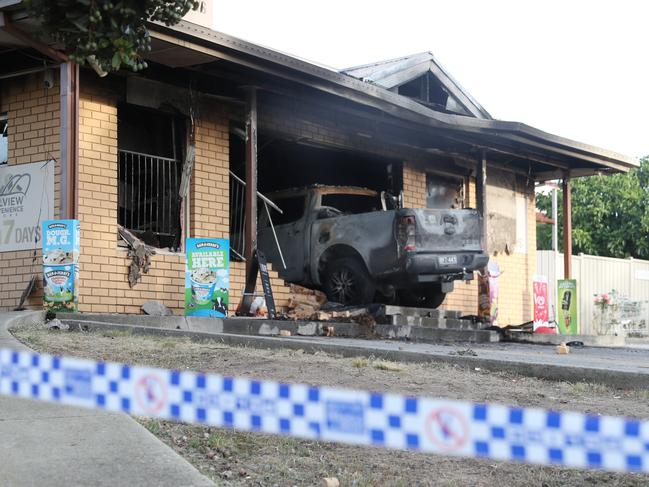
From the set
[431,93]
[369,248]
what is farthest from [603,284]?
[369,248]

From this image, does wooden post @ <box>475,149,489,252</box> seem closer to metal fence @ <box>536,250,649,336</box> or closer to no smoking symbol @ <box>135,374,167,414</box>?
metal fence @ <box>536,250,649,336</box>

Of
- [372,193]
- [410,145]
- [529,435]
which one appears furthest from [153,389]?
[410,145]

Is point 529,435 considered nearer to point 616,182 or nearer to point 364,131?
point 364,131

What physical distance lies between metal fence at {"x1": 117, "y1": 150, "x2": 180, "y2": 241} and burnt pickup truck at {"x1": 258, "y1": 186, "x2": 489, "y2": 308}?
2.06 m

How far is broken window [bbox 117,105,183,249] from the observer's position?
45.8 ft

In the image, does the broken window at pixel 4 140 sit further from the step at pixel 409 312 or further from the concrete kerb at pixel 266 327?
the step at pixel 409 312

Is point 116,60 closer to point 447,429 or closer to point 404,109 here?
point 447,429

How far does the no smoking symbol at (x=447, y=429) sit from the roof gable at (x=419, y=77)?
45.7 feet

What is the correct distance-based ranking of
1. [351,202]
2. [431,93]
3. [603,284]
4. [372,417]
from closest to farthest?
[372,417]
[351,202]
[431,93]
[603,284]

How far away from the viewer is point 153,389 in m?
4.77

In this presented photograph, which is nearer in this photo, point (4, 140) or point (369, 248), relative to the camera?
point (4, 140)

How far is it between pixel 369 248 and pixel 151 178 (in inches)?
146

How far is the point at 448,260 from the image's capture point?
13.6m

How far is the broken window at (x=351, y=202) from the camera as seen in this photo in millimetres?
15352
